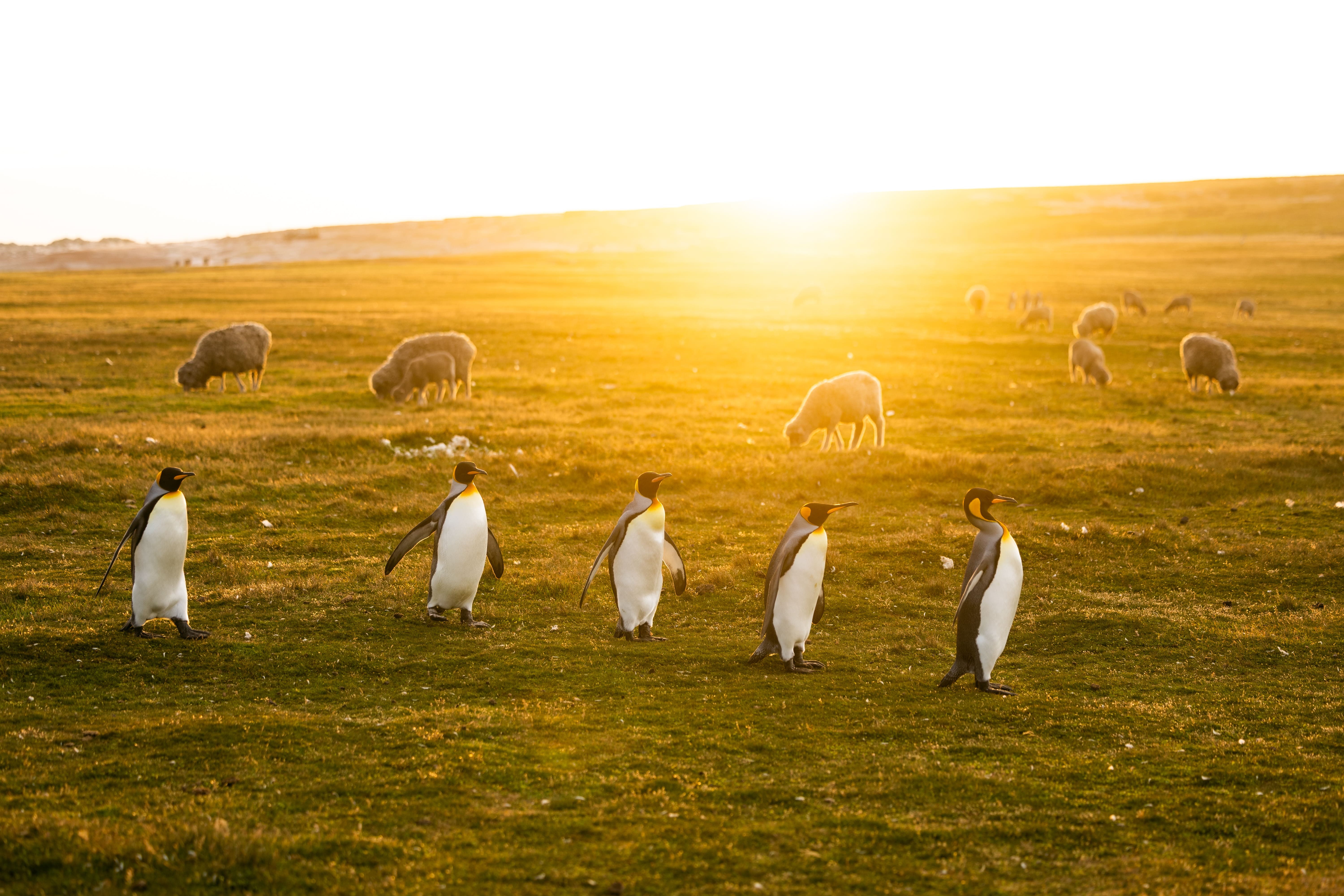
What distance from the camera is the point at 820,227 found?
14975 cm

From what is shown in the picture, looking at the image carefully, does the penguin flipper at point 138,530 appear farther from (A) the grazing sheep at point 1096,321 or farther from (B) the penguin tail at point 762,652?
(A) the grazing sheep at point 1096,321

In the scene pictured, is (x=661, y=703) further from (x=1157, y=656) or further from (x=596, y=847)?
(x=1157, y=656)

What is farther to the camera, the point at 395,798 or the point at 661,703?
the point at 661,703

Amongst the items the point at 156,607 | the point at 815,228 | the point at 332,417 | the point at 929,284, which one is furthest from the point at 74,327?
the point at 815,228

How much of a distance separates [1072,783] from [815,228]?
486ft

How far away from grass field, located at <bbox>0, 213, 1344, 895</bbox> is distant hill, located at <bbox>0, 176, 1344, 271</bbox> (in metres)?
95.4

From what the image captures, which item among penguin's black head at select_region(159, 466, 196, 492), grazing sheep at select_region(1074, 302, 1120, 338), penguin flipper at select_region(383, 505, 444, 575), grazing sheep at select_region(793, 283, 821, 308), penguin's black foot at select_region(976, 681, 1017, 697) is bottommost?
penguin's black foot at select_region(976, 681, 1017, 697)

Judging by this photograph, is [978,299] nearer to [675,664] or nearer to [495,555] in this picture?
[495,555]

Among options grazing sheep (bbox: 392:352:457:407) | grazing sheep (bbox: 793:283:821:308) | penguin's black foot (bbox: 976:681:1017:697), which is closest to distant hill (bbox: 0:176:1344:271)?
grazing sheep (bbox: 793:283:821:308)

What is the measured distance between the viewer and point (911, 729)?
7859 millimetres

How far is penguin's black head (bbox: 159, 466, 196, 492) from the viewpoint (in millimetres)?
9734

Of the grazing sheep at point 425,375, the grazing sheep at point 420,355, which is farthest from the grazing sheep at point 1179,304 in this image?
the grazing sheep at point 425,375

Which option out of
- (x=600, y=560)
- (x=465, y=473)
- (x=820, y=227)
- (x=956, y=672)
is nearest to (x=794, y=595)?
(x=956, y=672)

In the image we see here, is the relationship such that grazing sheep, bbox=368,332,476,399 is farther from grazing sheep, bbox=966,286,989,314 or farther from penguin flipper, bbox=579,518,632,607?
grazing sheep, bbox=966,286,989,314
